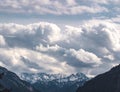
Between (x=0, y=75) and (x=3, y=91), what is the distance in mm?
2961

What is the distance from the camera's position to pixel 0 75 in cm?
6656

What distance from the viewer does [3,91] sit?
65.0 m
